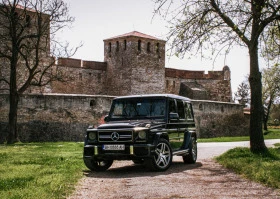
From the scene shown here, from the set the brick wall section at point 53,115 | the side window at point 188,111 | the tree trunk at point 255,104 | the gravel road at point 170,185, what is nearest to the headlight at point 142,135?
the gravel road at point 170,185

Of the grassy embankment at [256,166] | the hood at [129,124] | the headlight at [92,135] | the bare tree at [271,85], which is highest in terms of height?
the bare tree at [271,85]

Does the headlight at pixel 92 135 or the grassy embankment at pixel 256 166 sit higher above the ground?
the headlight at pixel 92 135

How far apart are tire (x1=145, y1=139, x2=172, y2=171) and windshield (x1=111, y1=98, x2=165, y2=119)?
33.3 inches

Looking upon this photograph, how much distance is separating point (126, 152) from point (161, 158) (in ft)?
2.79

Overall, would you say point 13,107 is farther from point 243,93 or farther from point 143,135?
point 243,93

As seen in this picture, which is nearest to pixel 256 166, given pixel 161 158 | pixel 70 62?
pixel 161 158

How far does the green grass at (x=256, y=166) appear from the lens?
23.9 ft

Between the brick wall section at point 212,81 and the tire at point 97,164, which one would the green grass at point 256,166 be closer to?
the tire at point 97,164

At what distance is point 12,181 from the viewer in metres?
7.28

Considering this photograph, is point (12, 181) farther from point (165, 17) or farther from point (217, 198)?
point (165, 17)

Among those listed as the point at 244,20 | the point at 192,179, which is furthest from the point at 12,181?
the point at 244,20

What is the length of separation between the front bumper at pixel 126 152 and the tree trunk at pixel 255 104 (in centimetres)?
437

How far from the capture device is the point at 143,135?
880cm

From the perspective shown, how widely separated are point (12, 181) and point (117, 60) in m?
39.8
